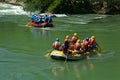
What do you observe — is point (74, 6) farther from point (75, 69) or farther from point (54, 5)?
point (75, 69)

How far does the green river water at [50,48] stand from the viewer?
21594mm

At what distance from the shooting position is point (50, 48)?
91.8ft

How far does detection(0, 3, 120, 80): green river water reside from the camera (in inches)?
850

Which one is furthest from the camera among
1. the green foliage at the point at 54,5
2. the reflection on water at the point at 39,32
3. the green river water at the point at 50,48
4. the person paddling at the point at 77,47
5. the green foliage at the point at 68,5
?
the green foliage at the point at 68,5

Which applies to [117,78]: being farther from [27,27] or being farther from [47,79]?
[27,27]

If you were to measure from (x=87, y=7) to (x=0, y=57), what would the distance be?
29027 millimetres

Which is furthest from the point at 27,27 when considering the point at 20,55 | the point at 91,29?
the point at 20,55

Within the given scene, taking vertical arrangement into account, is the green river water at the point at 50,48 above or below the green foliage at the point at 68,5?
below

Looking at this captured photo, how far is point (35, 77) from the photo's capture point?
2089 centimetres

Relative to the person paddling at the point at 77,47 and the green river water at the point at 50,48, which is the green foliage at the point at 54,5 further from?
the person paddling at the point at 77,47

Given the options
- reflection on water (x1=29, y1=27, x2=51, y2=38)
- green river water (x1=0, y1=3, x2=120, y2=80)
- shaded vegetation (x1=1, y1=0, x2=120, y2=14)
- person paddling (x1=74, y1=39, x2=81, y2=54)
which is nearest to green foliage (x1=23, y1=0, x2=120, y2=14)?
shaded vegetation (x1=1, y1=0, x2=120, y2=14)

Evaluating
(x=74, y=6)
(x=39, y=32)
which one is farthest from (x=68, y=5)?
(x=39, y=32)

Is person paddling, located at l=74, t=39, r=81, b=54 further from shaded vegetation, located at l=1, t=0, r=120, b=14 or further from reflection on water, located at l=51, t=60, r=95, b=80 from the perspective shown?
shaded vegetation, located at l=1, t=0, r=120, b=14

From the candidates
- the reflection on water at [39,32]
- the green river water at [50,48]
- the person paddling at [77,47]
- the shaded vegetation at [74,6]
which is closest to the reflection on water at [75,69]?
the green river water at [50,48]
